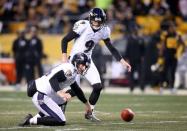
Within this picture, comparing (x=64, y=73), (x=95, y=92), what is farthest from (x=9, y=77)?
(x=64, y=73)

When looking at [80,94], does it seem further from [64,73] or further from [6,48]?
[6,48]

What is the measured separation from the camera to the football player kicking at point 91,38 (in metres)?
12.3

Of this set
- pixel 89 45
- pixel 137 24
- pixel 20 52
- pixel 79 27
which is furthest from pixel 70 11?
pixel 79 27

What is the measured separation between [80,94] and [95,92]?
33.6 inches

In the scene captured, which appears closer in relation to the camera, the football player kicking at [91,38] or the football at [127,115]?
the football at [127,115]

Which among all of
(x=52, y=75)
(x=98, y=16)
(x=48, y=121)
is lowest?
(x=48, y=121)

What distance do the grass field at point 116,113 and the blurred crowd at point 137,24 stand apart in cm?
236

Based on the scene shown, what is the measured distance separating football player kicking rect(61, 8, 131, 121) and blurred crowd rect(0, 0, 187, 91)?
28.3 feet

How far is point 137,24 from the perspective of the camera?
2480cm

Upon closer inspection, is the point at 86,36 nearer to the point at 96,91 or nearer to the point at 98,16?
the point at 98,16

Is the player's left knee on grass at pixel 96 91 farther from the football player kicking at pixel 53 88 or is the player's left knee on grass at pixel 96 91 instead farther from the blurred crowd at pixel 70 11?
the blurred crowd at pixel 70 11

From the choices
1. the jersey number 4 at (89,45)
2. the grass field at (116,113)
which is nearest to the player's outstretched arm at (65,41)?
the jersey number 4 at (89,45)

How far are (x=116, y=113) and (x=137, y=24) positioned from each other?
11.2 metres

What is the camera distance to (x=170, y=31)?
21266 millimetres
